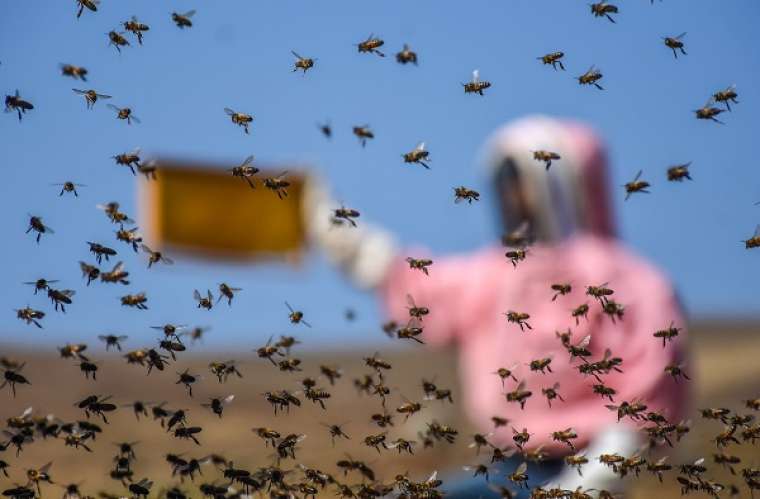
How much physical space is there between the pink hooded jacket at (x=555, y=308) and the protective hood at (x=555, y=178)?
16 millimetres

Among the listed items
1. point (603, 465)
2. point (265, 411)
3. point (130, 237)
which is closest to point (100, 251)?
point (130, 237)

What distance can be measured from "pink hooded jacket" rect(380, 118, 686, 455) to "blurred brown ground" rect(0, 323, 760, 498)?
379 centimetres

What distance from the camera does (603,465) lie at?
10547 millimetres

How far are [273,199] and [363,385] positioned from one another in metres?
8.28

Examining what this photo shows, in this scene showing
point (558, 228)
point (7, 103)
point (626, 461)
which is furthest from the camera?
point (558, 228)

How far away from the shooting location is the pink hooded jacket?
11.4 meters

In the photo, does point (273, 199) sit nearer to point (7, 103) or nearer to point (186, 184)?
point (186, 184)

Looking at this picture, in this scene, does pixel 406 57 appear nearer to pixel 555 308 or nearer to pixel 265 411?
pixel 555 308

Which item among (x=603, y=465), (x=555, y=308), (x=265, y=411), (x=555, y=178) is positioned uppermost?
(x=265, y=411)

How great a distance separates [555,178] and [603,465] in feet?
13.7

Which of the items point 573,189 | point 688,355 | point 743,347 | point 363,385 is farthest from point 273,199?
point 743,347

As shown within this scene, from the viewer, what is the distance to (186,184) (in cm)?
1502

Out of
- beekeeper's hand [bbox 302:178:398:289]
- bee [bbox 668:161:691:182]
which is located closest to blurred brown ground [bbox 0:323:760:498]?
beekeeper's hand [bbox 302:178:398:289]

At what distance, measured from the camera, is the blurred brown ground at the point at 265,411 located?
2008 centimetres
